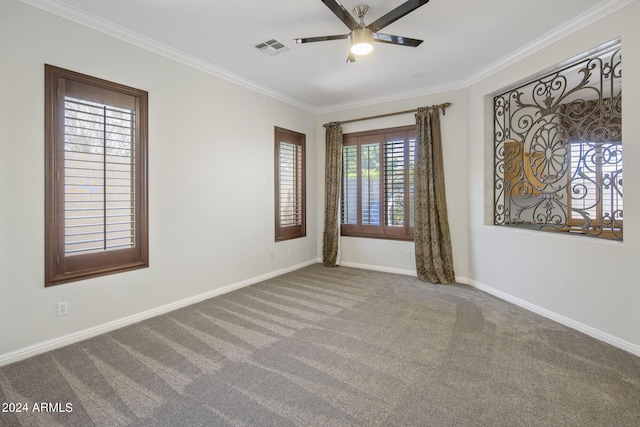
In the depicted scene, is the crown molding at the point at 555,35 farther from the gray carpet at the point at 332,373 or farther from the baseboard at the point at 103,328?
the baseboard at the point at 103,328

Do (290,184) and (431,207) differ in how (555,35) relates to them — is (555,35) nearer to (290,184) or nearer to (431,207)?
(431,207)

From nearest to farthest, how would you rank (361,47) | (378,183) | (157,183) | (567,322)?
(361,47)
(567,322)
(157,183)
(378,183)

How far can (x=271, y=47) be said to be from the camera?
10.9 ft

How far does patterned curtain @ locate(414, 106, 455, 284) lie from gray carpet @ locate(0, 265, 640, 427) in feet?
3.59

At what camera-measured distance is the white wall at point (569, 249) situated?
2.47 meters

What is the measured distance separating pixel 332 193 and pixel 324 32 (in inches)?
110

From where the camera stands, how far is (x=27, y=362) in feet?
7.71

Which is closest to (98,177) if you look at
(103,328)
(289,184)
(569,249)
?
(103,328)

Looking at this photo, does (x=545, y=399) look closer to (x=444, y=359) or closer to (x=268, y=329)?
(x=444, y=359)

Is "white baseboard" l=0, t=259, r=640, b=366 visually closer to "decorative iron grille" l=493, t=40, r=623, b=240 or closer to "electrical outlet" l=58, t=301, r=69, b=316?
"electrical outlet" l=58, t=301, r=69, b=316

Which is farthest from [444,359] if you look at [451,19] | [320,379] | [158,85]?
[158,85]

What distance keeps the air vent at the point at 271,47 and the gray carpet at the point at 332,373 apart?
9.51 ft

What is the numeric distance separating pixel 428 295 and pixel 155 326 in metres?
3.16

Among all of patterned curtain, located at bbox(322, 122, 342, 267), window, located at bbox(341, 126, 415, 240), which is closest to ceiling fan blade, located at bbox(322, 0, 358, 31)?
window, located at bbox(341, 126, 415, 240)
